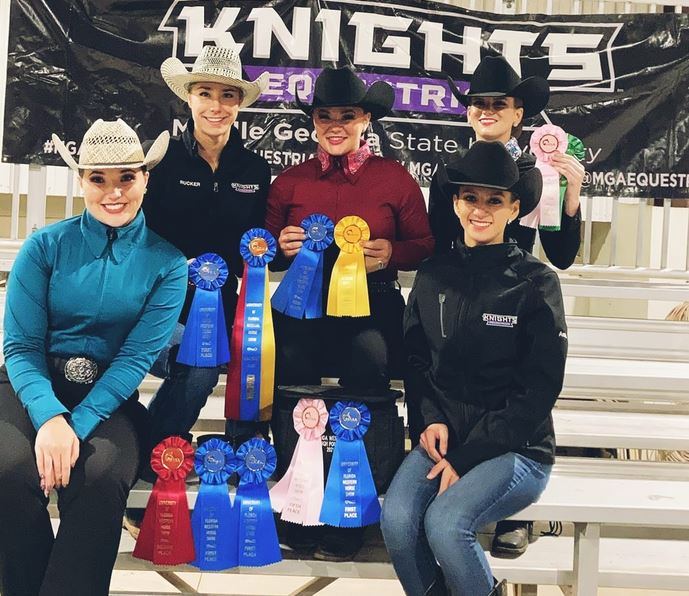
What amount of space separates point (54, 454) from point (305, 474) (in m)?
0.59

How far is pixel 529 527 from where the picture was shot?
2303mm

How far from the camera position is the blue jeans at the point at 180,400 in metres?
2.08

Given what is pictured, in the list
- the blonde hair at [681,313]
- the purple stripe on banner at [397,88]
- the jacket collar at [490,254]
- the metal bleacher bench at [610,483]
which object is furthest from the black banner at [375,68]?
the jacket collar at [490,254]

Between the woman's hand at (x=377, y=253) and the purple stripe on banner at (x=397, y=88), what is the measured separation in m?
1.23

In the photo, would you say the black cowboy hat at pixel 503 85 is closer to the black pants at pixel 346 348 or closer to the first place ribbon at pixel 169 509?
the black pants at pixel 346 348

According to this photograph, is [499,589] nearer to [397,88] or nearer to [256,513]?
[256,513]

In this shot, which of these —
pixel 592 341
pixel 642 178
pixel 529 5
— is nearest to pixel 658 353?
pixel 592 341

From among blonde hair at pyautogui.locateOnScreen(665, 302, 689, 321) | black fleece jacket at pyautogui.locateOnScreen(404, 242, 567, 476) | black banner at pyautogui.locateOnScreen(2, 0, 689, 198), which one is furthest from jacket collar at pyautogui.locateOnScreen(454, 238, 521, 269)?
blonde hair at pyautogui.locateOnScreen(665, 302, 689, 321)

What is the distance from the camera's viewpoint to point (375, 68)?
3.26 meters

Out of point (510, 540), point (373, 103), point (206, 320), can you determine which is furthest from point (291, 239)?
point (510, 540)

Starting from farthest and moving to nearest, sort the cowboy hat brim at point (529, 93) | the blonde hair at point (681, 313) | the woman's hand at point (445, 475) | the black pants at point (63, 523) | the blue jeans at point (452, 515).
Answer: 1. the blonde hair at point (681, 313)
2. the cowboy hat brim at point (529, 93)
3. the woman's hand at point (445, 475)
4. the blue jeans at point (452, 515)
5. the black pants at point (63, 523)

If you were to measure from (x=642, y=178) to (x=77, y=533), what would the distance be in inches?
99.0

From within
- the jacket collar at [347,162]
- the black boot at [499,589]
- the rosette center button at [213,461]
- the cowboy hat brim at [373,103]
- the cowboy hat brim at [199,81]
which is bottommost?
the black boot at [499,589]

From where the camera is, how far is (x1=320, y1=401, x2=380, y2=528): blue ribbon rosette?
202 centimetres
